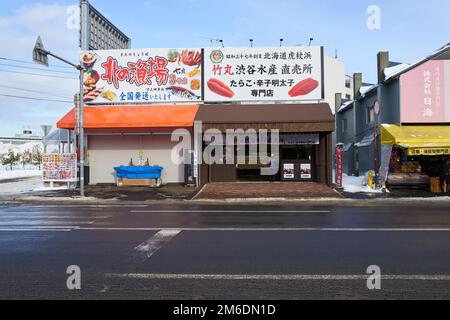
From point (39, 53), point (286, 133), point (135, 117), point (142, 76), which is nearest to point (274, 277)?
point (39, 53)

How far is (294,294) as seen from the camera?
16.8ft

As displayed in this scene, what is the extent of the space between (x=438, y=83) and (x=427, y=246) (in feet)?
50.2

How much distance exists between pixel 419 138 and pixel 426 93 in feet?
10.8

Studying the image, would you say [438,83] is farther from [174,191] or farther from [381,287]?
[381,287]

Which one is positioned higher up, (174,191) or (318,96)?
(318,96)

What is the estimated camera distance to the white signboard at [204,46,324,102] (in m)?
22.6

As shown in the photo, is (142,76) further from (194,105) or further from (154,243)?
(154,243)

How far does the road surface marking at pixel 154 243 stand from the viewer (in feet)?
24.4

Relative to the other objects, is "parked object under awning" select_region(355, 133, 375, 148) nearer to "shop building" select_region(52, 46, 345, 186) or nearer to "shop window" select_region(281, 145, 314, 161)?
"shop window" select_region(281, 145, 314, 161)

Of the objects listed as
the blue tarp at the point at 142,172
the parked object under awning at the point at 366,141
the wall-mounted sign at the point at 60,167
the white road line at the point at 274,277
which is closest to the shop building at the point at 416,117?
the parked object under awning at the point at 366,141

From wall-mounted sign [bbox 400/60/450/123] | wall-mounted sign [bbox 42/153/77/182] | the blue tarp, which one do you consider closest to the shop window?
wall-mounted sign [bbox 400/60/450/123]

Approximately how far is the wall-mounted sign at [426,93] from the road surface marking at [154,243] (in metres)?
15.6

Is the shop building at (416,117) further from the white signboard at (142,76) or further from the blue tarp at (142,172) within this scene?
the blue tarp at (142,172)
